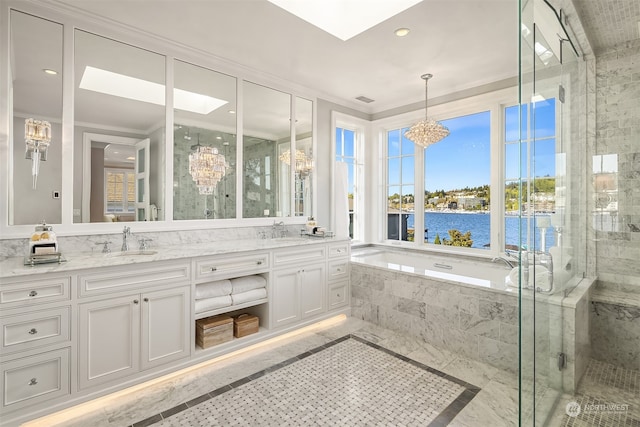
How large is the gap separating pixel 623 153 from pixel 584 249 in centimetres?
87

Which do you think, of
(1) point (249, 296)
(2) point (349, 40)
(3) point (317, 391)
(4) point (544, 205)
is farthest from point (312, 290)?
(2) point (349, 40)

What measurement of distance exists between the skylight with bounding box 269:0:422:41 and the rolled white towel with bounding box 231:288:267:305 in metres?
2.27

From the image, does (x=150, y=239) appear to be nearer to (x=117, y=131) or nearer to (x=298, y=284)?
(x=117, y=131)

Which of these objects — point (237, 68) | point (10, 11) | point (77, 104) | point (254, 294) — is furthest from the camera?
point (237, 68)

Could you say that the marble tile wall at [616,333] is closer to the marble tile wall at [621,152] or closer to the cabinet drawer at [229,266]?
the marble tile wall at [621,152]

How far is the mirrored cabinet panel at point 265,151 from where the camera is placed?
3.37 m

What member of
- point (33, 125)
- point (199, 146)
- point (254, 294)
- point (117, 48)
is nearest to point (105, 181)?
point (33, 125)

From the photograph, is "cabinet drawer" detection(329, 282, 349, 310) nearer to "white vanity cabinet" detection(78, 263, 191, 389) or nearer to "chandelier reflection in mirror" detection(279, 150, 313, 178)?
"chandelier reflection in mirror" detection(279, 150, 313, 178)

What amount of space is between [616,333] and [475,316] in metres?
1.06

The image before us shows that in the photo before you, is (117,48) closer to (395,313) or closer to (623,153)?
(395,313)

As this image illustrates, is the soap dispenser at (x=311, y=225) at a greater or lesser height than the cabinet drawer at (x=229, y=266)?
greater

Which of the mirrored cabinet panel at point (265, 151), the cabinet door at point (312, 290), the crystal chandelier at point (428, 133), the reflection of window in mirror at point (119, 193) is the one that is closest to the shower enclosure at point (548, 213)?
the crystal chandelier at point (428, 133)

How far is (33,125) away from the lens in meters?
2.19

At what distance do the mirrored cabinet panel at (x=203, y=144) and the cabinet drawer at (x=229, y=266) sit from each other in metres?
0.66
